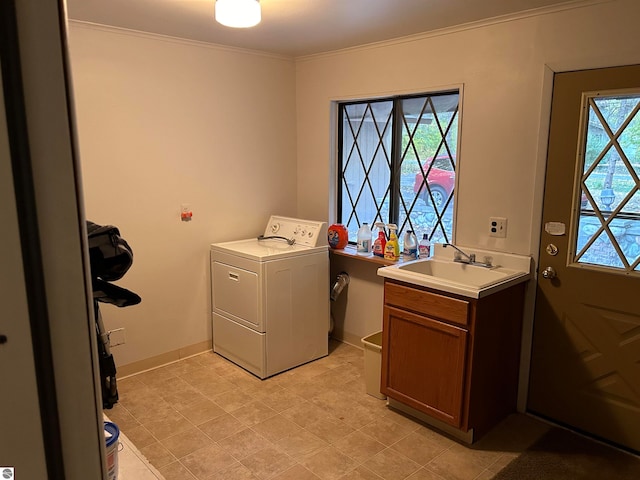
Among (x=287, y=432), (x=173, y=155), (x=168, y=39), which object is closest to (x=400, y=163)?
(x=173, y=155)

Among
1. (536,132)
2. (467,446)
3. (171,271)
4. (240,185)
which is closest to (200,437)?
(171,271)

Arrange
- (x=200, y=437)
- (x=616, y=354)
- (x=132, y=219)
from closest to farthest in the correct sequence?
(x=616, y=354), (x=200, y=437), (x=132, y=219)

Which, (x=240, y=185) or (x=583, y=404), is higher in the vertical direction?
(x=240, y=185)

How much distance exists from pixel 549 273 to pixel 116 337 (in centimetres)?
282

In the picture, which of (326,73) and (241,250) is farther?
(326,73)

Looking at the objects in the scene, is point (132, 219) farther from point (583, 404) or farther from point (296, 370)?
point (583, 404)

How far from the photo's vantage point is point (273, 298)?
3293mm

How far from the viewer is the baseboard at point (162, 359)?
3344mm

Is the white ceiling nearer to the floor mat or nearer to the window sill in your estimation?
the window sill

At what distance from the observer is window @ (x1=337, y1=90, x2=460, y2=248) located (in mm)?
3266

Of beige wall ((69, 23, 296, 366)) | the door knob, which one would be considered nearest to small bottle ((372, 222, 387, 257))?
beige wall ((69, 23, 296, 366))

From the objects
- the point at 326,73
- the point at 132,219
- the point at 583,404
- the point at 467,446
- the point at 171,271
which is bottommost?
the point at 467,446

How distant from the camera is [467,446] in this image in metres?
2.59

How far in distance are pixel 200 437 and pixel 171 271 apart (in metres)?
1.28
